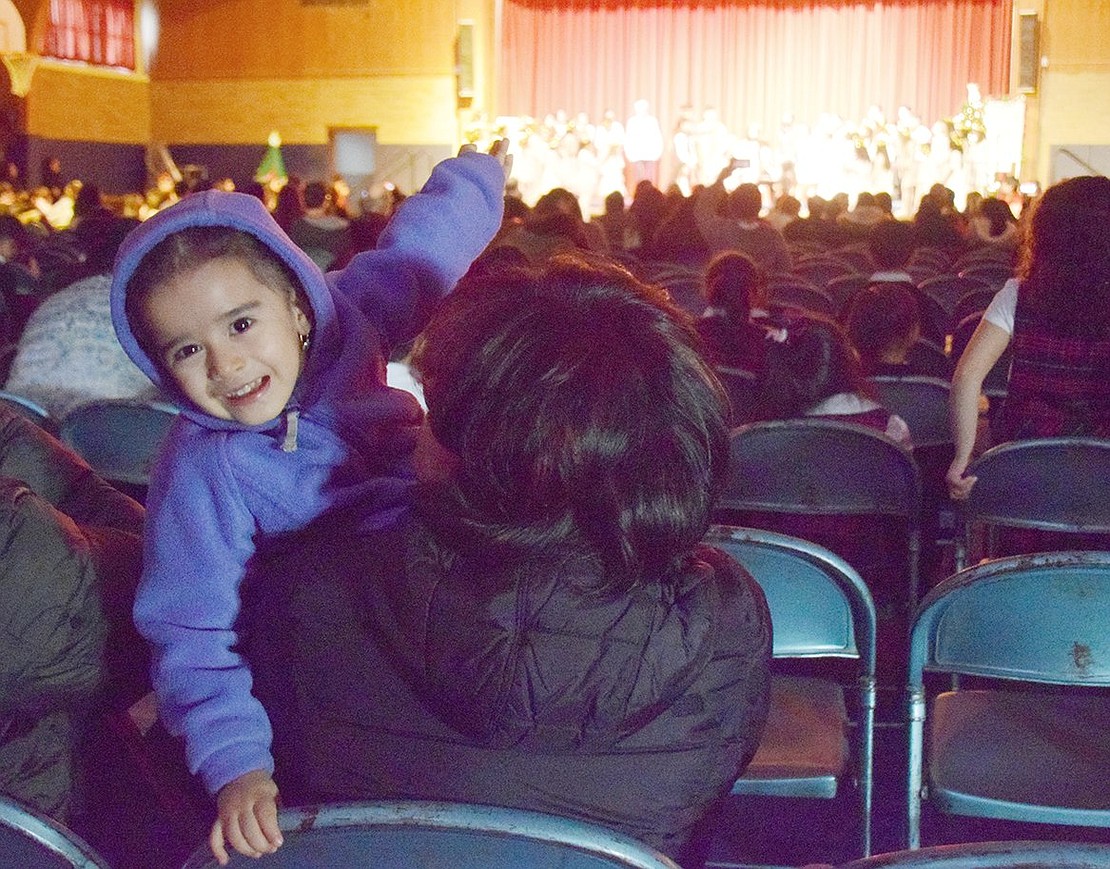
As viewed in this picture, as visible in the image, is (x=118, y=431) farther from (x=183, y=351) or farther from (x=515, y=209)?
(x=515, y=209)

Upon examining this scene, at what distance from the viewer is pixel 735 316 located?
4.21 metres

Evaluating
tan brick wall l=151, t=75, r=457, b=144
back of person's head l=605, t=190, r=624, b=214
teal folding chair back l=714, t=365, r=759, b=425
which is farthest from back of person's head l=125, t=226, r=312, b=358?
tan brick wall l=151, t=75, r=457, b=144

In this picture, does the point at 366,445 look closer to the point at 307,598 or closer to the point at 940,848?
the point at 307,598

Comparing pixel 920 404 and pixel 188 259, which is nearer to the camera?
pixel 188 259

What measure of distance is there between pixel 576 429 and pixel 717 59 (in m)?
19.4

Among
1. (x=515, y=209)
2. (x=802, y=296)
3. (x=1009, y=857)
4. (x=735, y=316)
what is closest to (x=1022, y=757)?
(x=1009, y=857)

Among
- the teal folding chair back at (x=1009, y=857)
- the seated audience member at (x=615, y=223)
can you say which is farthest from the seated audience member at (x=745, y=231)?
the teal folding chair back at (x=1009, y=857)

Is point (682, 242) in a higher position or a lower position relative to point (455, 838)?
higher

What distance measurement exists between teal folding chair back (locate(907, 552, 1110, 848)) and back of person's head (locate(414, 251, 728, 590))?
2.78 feet

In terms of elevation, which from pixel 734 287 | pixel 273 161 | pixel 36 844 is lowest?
pixel 36 844

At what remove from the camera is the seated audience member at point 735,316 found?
13.6 ft

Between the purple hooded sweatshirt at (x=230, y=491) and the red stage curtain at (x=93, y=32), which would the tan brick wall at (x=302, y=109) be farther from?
the purple hooded sweatshirt at (x=230, y=491)

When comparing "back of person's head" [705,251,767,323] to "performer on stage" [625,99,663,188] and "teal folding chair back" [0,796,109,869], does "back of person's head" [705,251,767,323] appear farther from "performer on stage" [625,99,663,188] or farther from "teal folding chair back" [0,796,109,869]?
"performer on stage" [625,99,663,188]

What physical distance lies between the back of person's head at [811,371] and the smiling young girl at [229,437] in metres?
1.74
